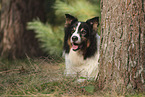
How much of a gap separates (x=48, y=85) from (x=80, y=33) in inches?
38.6

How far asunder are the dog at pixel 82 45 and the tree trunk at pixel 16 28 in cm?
316

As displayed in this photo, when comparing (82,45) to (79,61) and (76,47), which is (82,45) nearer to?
(76,47)

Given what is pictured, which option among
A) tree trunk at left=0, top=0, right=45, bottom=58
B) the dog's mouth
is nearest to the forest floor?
the dog's mouth

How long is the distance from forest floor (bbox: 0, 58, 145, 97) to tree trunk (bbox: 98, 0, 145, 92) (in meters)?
0.14

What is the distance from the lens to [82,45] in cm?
323

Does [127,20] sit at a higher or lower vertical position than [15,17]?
lower

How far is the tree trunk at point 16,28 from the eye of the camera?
6301mm

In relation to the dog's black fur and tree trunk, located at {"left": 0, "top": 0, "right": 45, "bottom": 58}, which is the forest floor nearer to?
the dog's black fur

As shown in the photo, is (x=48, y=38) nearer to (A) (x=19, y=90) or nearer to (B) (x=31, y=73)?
(B) (x=31, y=73)

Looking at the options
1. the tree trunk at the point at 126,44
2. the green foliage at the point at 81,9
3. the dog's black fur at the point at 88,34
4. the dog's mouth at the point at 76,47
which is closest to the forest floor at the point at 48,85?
the tree trunk at the point at 126,44

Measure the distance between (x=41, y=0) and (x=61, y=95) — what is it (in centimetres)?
492

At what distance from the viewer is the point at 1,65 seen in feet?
13.1

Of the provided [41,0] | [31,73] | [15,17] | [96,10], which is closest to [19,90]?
[31,73]

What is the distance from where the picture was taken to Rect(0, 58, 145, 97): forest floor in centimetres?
230
